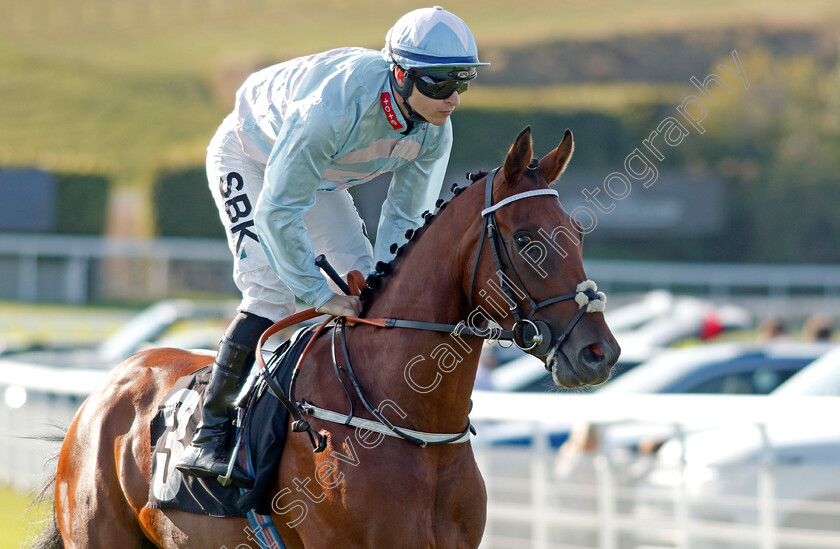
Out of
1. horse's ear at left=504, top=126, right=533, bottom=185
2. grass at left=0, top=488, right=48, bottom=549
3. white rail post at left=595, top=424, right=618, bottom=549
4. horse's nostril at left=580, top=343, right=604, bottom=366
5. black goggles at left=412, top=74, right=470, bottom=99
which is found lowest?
grass at left=0, top=488, right=48, bottom=549

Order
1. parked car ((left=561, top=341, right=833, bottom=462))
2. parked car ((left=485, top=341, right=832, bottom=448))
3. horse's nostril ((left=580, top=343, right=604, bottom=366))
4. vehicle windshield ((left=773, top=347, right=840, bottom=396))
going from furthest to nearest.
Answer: parked car ((left=561, top=341, right=833, bottom=462)) → parked car ((left=485, top=341, right=832, bottom=448)) → vehicle windshield ((left=773, top=347, right=840, bottom=396)) → horse's nostril ((left=580, top=343, right=604, bottom=366))

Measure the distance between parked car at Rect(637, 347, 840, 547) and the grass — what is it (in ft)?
9.04

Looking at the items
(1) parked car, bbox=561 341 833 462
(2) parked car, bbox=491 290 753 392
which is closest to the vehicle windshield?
(1) parked car, bbox=561 341 833 462

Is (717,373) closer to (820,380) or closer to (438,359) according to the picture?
(820,380)

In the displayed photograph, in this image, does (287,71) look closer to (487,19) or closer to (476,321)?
(476,321)

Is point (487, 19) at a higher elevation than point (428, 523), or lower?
higher

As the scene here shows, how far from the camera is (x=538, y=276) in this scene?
2.80m

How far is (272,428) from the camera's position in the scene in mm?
3141

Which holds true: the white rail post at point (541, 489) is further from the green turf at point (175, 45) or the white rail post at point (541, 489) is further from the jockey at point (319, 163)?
the green turf at point (175, 45)

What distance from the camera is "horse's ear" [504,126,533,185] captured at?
9.39 feet

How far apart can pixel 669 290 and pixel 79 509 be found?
1755 centimetres

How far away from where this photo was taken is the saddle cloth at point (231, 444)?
314 cm

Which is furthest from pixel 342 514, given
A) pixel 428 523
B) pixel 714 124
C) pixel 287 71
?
pixel 714 124

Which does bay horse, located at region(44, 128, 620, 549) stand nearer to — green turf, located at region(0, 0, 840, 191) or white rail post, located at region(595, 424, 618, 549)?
white rail post, located at region(595, 424, 618, 549)
